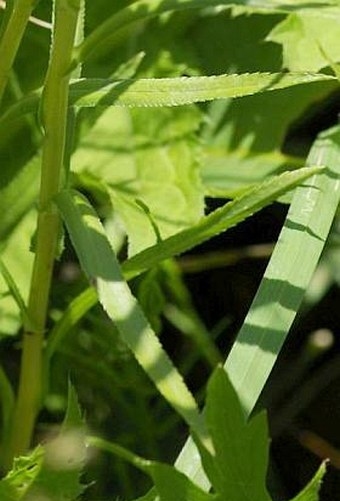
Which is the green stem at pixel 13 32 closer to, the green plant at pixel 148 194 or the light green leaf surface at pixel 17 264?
the green plant at pixel 148 194

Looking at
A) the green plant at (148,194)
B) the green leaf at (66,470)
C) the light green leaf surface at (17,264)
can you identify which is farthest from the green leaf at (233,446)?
the light green leaf surface at (17,264)

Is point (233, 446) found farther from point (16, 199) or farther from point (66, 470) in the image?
point (16, 199)

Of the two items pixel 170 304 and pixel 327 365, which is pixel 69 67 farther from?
pixel 327 365

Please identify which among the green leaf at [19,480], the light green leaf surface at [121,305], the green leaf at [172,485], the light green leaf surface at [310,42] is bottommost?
the green leaf at [19,480]

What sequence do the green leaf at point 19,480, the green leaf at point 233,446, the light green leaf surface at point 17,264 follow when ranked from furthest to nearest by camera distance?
the light green leaf surface at point 17,264
the green leaf at point 19,480
the green leaf at point 233,446

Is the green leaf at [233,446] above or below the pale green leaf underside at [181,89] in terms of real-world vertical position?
below

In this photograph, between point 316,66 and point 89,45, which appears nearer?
point 89,45

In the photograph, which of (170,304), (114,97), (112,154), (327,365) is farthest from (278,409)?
(114,97)
